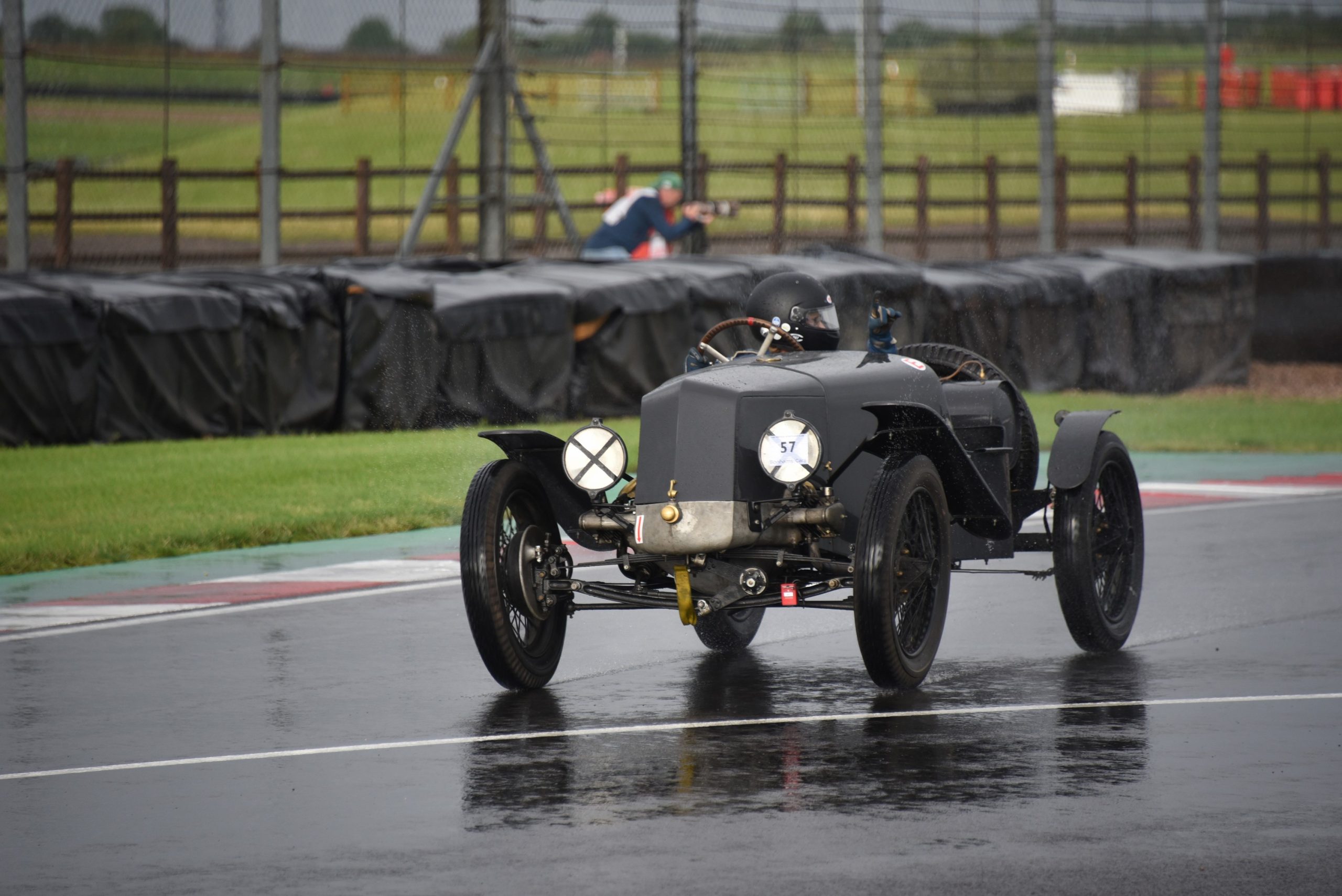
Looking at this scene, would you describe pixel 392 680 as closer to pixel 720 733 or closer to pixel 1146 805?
pixel 720 733

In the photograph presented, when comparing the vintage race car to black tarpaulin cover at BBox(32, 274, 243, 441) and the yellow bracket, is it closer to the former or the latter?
the yellow bracket

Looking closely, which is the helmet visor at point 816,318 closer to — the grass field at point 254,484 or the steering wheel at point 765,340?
the steering wheel at point 765,340

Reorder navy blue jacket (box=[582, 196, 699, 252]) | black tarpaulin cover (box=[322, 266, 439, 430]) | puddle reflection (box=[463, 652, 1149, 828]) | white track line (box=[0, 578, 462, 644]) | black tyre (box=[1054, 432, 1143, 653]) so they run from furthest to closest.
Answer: navy blue jacket (box=[582, 196, 699, 252])
black tarpaulin cover (box=[322, 266, 439, 430])
white track line (box=[0, 578, 462, 644])
black tyre (box=[1054, 432, 1143, 653])
puddle reflection (box=[463, 652, 1149, 828])

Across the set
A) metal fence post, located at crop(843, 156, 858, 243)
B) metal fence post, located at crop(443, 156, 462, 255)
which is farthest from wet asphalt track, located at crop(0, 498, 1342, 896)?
metal fence post, located at crop(843, 156, 858, 243)

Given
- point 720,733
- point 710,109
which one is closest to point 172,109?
point 710,109

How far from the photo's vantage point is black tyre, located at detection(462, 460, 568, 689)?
7887 mm

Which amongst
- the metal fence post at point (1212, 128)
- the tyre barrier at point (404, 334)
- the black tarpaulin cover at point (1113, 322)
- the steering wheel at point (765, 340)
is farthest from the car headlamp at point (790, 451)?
the metal fence post at point (1212, 128)

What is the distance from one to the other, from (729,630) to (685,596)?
1497 mm

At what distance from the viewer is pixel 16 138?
18312 mm

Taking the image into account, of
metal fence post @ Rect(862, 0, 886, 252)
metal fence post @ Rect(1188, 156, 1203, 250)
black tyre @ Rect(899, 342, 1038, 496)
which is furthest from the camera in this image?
metal fence post @ Rect(1188, 156, 1203, 250)

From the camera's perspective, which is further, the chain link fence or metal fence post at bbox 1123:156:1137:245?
metal fence post at bbox 1123:156:1137:245

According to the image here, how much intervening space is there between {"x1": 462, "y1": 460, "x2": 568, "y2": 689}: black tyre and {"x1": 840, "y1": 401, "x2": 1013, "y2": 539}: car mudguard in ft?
4.23

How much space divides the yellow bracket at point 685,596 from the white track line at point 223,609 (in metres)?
3.36

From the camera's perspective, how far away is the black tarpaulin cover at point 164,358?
16.6 m
